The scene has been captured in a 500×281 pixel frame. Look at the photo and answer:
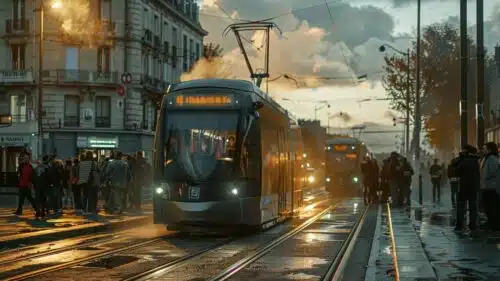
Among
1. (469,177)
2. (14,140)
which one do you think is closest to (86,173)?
(469,177)

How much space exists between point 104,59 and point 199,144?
39820 millimetres

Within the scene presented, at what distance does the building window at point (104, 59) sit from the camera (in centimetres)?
5694

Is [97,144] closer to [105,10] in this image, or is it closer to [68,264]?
[105,10]

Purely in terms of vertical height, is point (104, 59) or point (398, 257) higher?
point (104, 59)

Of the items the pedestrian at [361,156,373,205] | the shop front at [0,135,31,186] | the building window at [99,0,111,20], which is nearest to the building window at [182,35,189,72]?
the building window at [99,0,111,20]

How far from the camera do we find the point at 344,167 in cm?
5425

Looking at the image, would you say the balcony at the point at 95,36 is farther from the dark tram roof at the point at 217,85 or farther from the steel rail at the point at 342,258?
the dark tram roof at the point at 217,85

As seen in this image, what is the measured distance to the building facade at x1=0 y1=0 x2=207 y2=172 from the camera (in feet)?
182

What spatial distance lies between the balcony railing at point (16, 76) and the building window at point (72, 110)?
256 cm

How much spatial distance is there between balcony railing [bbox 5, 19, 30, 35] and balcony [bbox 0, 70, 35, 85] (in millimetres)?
2460

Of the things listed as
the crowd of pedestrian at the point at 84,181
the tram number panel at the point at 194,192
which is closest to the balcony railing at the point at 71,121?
the crowd of pedestrian at the point at 84,181

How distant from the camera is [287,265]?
43.9 feet

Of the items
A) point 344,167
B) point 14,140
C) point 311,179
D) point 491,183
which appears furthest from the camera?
point 311,179

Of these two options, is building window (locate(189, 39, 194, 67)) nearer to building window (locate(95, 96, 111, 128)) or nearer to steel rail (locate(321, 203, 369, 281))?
building window (locate(95, 96, 111, 128))
